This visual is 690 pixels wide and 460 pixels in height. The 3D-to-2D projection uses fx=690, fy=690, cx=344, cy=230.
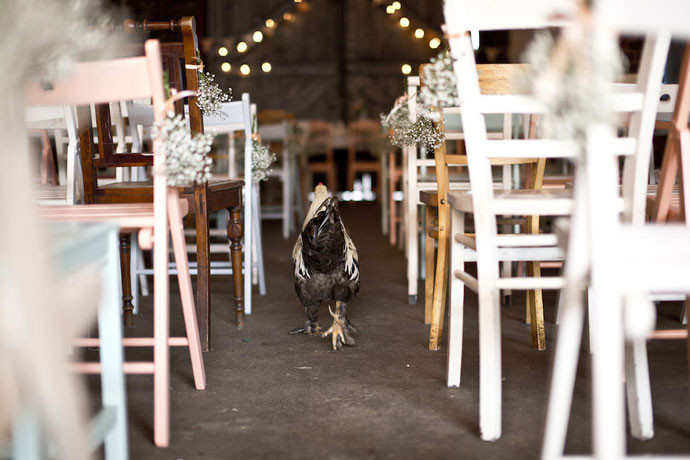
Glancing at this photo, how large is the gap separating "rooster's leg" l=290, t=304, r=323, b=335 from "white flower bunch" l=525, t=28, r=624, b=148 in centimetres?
178

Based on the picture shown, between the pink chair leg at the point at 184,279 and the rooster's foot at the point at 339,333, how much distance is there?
2.06 ft

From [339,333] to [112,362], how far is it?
1.27 meters

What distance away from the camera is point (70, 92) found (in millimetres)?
1633

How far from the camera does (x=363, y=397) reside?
217 cm

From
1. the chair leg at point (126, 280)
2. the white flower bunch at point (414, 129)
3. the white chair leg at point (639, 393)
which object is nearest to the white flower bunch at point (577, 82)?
the white chair leg at point (639, 393)

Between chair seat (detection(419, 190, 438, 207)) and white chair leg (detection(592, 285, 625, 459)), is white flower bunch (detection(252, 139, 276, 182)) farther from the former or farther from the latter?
white chair leg (detection(592, 285, 625, 459))

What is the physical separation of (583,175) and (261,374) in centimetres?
151

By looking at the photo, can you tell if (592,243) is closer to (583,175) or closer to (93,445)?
(583,175)

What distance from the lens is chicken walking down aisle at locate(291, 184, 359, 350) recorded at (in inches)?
103

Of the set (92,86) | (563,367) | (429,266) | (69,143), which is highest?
(92,86)

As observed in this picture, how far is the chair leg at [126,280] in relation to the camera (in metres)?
2.96

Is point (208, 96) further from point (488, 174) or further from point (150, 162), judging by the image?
point (488, 174)

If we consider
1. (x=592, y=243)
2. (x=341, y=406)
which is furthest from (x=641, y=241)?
(x=341, y=406)

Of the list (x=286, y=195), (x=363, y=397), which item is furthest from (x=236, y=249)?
(x=286, y=195)
